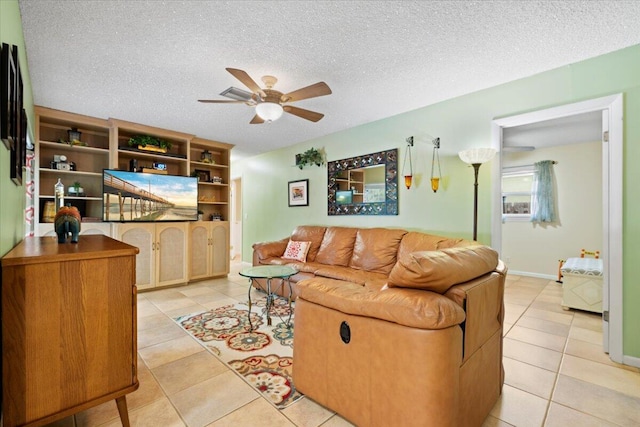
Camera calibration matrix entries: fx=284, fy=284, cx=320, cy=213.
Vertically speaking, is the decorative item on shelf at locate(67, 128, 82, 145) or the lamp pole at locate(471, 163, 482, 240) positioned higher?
the decorative item on shelf at locate(67, 128, 82, 145)

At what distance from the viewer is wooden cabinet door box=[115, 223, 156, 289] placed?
3973 mm

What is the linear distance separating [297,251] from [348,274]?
1142 mm

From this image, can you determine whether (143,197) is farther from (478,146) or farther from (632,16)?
(632,16)

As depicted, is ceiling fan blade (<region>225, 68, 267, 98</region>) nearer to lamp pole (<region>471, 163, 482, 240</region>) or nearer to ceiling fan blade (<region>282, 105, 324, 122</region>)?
ceiling fan blade (<region>282, 105, 324, 122</region>)

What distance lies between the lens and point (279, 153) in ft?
17.9

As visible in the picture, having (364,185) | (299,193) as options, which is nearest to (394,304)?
(364,185)

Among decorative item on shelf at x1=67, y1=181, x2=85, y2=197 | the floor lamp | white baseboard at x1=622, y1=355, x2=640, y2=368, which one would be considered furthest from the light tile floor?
decorative item on shelf at x1=67, y1=181, x2=85, y2=197

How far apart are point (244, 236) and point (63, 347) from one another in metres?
5.20

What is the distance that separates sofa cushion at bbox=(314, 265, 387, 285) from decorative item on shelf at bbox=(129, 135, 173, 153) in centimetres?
301

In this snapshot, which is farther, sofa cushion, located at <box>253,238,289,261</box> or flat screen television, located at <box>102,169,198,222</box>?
sofa cushion, located at <box>253,238,289,261</box>

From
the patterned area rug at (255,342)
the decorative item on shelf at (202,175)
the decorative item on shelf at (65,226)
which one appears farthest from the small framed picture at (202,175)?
the decorative item on shelf at (65,226)

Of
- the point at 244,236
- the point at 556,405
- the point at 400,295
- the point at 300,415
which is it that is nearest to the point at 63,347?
the point at 300,415

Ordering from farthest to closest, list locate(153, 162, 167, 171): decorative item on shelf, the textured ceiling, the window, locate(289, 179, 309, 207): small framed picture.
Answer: the window, locate(289, 179, 309, 207): small framed picture, locate(153, 162, 167, 171): decorative item on shelf, the textured ceiling

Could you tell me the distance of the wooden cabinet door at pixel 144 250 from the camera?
397cm
